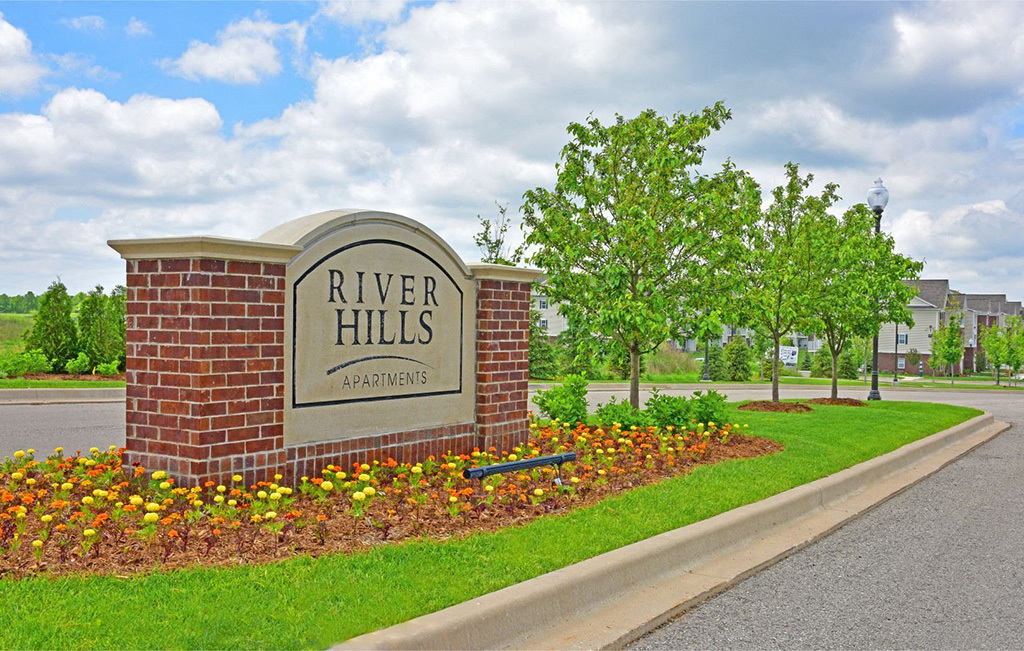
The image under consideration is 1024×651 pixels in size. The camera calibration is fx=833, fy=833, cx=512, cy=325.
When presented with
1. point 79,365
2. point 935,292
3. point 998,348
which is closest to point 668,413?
point 79,365

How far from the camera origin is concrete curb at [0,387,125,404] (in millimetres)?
16680

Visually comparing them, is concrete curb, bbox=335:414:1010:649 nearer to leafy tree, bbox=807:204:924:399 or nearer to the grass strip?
leafy tree, bbox=807:204:924:399

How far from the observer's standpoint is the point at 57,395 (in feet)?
56.6

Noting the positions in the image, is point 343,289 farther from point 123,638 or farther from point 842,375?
point 842,375

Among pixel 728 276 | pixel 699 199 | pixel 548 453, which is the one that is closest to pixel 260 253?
pixel 548 453

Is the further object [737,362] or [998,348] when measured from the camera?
[998,348]

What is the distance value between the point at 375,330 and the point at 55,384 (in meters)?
14.7

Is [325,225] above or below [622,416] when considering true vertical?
above

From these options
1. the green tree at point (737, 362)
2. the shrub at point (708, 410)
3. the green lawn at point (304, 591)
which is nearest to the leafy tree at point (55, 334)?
the shrub at point (708, 410)

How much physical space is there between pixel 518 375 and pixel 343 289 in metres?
2.54

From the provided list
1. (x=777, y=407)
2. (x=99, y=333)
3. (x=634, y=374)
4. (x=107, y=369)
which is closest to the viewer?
(x=634, y=374)

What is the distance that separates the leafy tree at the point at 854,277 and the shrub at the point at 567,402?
27.3 ft

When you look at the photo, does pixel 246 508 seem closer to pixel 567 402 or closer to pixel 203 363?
pixel 203 363

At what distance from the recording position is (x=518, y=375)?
28.8 feet
